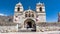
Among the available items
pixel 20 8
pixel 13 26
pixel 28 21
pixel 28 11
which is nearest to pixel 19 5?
pixel 20 8

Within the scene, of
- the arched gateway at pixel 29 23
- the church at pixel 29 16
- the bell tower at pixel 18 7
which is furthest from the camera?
the bell tower at pixel 18 7

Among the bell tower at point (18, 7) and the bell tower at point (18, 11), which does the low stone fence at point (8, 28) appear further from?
the bell tower at point (18, 7)

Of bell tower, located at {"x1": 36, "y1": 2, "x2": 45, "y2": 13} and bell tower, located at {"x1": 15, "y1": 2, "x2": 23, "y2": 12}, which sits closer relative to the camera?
bell tower, located at {"x1": 36, "y1": 2, "x2": 45, "y2": 13}

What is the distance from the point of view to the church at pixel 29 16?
1660 inches

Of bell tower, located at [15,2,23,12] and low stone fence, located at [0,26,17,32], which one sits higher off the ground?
bell tower, located at [15,2,23,12]

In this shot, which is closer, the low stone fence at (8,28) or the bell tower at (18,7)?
the low stone fence at (8,28)

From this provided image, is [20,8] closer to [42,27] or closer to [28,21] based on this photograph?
[28,21]

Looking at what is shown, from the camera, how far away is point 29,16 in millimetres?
44500

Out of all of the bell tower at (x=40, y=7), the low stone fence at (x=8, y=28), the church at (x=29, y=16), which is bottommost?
the low stone fence at (x=8, y=28)

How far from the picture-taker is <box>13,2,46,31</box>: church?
42.2 metres

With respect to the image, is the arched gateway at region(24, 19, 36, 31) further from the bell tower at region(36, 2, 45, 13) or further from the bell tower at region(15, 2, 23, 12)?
the bell tower at region(15, 2, 23, 12)

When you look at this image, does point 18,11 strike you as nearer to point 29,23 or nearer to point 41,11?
point 29,23

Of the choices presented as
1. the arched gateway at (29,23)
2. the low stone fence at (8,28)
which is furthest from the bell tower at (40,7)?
the low stone fence at (8,28)

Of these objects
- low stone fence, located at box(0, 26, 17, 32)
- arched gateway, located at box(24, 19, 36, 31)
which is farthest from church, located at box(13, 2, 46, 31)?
low stone fence, located at box(0, 26, 17, 32)
